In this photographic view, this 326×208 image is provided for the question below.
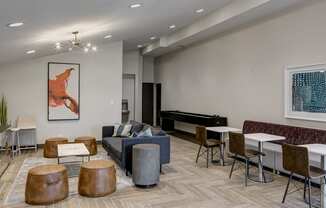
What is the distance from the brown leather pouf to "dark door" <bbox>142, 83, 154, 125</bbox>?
8.14 m

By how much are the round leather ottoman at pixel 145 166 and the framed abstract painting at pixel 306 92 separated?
2.91 meters

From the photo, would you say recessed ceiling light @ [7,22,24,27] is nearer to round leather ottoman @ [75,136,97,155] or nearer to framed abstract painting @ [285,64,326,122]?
round leather ottoman @ [75,136,97,155]

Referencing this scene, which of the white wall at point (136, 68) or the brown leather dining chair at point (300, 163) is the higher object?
the white wall at point (136, 68)

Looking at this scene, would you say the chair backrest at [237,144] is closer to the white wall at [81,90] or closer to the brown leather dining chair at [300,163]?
the brown leather dining chair at [300,163]

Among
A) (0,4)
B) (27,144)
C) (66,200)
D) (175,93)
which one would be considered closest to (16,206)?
(66,200)

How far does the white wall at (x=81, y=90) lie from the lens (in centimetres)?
701

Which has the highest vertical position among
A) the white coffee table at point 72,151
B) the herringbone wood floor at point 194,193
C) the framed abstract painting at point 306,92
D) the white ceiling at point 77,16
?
the white ceiling at point 77,16

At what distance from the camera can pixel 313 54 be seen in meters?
4.89

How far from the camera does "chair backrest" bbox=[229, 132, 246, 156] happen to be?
15.4 ft

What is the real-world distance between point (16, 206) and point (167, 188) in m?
2.15

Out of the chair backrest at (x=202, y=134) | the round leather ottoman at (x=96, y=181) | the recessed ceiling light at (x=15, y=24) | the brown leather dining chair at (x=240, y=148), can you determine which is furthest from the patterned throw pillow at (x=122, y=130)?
the recessed ceiling light at (x=15, y=24)

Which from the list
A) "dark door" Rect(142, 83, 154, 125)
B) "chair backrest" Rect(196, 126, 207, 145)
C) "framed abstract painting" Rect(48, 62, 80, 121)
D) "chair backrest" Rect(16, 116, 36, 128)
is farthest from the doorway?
"chair backrest" Rect(196, 126, 207, 145)

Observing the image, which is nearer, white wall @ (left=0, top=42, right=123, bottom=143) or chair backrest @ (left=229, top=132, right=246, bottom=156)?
chair backrest @ (left=229, top=132, right=246, bottom=156)

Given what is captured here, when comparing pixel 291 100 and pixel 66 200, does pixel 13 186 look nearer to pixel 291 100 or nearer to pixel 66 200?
pixel 66 200
